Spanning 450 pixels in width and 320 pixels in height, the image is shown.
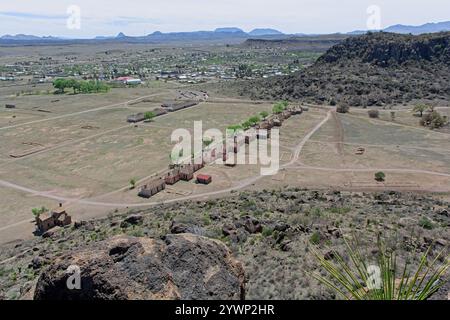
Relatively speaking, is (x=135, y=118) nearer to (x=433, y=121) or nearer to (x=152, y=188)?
(x=152, y=188)

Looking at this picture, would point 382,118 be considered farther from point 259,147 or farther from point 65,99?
point 65,99

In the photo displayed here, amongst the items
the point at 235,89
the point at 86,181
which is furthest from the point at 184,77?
the point at 86,181

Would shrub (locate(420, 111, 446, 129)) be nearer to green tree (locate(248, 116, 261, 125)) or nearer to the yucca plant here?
green tree (locate(248, 116, 261, 125))

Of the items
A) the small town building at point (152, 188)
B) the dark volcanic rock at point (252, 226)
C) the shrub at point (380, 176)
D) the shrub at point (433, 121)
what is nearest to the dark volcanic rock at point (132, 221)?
the dark volcanic rock at point (252, 226)

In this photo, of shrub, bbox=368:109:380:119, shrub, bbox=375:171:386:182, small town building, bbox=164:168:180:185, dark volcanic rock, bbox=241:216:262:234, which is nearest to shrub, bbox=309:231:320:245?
dark volcanic rock, bbox=241:216:262:234

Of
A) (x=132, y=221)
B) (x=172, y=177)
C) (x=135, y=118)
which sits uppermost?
(x=135, y=118)

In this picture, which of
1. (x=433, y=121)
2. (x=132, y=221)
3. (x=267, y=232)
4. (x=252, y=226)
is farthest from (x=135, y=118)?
(x=267, y=232)
